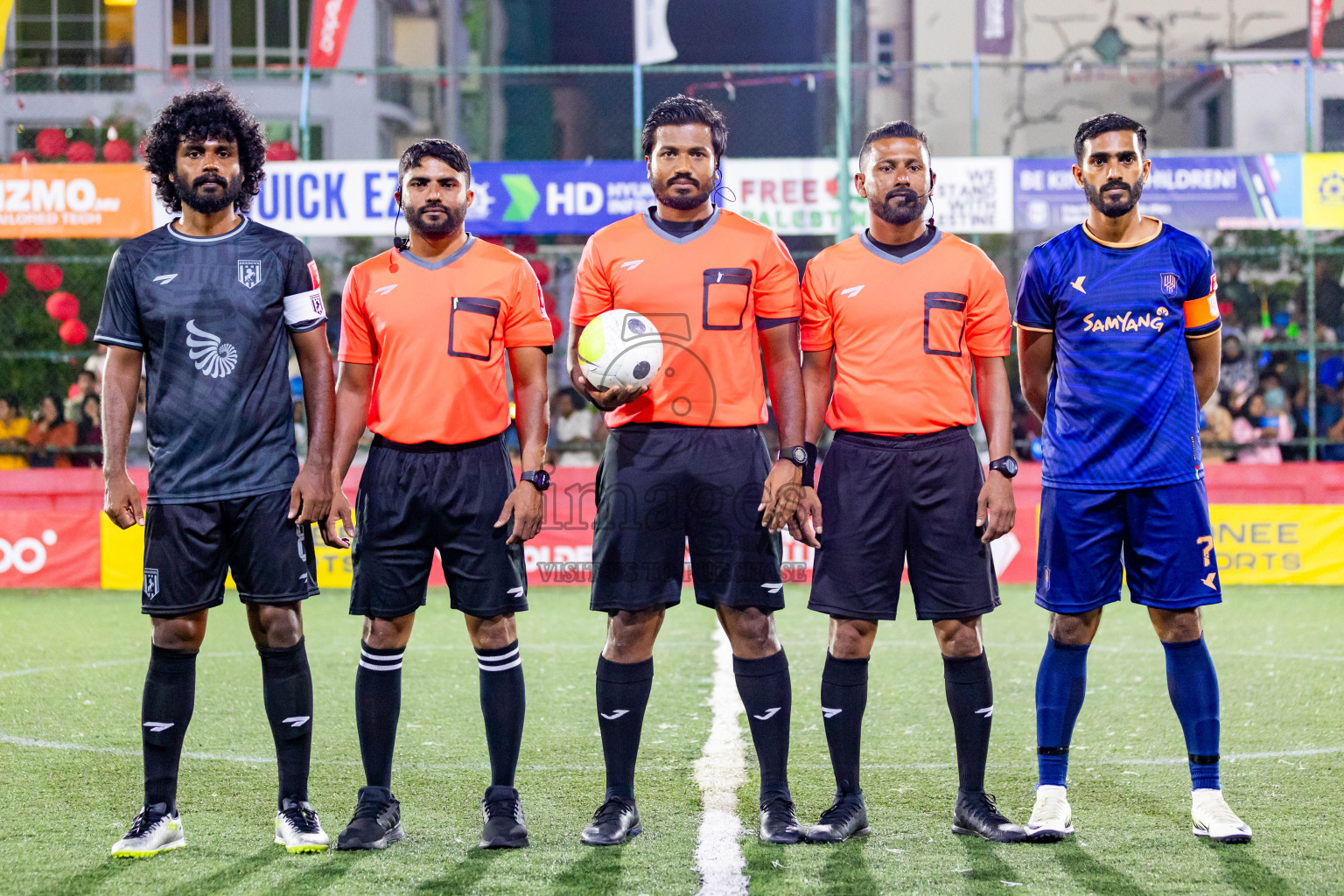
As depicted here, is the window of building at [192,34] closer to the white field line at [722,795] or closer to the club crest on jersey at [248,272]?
the white field line at [722,795]

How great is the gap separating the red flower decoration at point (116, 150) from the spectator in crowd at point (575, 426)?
532 centimetres

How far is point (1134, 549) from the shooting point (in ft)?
14.5

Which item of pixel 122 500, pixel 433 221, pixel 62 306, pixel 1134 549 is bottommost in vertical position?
pixel 1134 549

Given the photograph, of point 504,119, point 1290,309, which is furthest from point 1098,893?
point 504,119

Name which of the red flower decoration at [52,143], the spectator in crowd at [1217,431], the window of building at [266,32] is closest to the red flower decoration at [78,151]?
the red flower decoration at [52,143]

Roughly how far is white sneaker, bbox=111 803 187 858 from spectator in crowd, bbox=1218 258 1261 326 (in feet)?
42.2

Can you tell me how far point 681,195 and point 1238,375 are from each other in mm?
11376

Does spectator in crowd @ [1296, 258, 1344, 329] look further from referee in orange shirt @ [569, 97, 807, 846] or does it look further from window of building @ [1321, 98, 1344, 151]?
referee in orange shirt @ [569, 97, 807, 846]

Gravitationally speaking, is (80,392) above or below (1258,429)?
above

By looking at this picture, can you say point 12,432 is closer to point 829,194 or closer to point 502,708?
point 829,194

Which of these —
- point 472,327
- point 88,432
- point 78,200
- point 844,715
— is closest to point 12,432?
point 88,432

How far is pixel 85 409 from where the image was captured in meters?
14.4

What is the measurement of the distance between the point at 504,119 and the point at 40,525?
822 centimetres

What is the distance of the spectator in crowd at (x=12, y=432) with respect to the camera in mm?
14305
